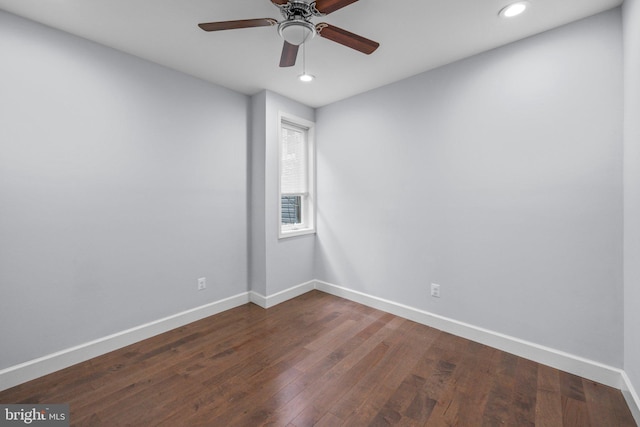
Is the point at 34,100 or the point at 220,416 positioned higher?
the point at 34,100

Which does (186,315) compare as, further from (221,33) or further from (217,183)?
(221,33)

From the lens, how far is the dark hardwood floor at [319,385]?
5.54 ft

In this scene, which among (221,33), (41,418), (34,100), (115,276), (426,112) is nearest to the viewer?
(41,418)

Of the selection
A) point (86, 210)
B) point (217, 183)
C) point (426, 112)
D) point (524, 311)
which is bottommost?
point (524, 311)

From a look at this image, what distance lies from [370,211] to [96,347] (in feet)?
9.59

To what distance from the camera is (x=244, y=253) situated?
3479mm

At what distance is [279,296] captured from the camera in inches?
137

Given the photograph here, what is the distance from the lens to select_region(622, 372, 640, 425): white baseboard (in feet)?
5.33

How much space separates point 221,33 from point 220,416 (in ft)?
8.90

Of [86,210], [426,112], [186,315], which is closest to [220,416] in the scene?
[186,315]

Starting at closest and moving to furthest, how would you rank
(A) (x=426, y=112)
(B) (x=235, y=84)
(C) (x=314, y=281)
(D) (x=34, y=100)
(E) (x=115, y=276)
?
1. (D) (x=34, y=100)
2. (E) (x=115, y=276)
3. (A) (x=426, y=112)
4. (B) (x=235, y=84)
5. (C) (x=314, y=281)

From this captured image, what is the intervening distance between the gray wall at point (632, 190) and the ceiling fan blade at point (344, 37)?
155 cm

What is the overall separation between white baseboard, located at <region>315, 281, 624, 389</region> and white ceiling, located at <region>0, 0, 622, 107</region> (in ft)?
8.22

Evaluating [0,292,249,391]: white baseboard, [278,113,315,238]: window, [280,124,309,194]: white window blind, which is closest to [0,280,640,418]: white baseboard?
[0,292,249,391]: white baseboard
